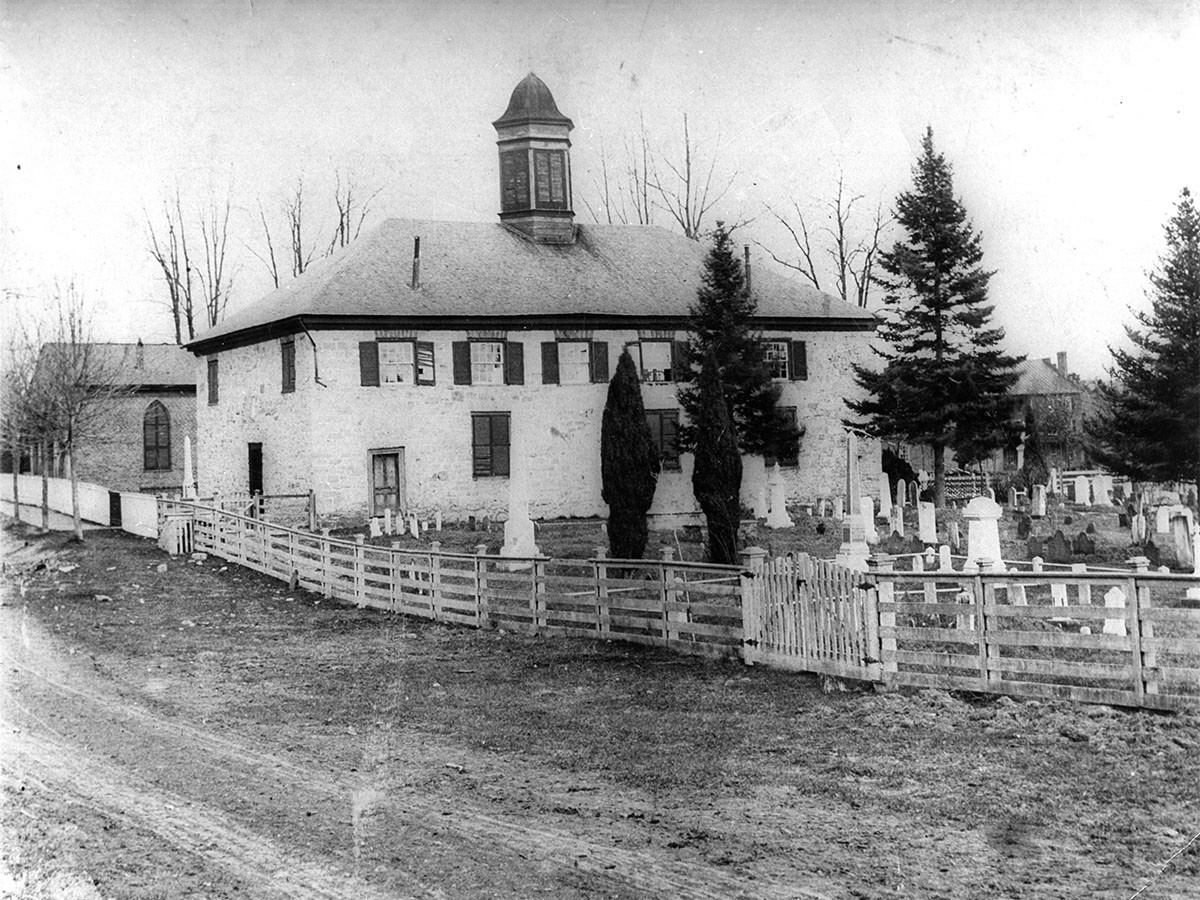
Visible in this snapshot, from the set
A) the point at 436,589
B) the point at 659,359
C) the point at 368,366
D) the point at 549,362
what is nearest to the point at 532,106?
the point at 659,359

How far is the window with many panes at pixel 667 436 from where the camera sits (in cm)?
1333

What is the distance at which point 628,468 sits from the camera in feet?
43.7

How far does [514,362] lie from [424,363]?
697 cm

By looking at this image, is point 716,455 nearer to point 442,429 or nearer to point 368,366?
point 442,429

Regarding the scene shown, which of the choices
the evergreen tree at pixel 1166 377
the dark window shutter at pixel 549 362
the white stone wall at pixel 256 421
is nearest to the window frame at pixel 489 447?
the white stone wall at pixel 256 421

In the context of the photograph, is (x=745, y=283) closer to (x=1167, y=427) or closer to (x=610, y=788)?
(x=1167, y=427)

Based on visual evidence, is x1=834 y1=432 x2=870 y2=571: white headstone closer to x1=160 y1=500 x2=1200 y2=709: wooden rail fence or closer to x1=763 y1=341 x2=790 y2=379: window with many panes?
x1=160 y1=500 x2=1200 y2=709: wooden rail fence

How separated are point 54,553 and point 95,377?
19.8 ft

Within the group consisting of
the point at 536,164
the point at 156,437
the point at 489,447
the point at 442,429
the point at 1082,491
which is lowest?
the point at 1082,491

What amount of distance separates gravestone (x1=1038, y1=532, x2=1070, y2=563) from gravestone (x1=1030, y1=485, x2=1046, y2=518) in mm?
3095

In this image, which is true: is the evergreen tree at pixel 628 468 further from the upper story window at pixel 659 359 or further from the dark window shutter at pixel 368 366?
the dark window shutter at pixel 368 366

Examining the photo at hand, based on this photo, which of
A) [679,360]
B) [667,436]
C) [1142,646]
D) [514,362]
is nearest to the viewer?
[1142,646]

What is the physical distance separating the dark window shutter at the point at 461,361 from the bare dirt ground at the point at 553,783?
39.6ft

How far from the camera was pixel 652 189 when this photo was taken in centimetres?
1049
